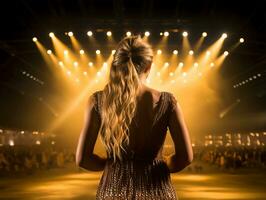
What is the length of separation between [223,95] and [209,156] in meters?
15.4

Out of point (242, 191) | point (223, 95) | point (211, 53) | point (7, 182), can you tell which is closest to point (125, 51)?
point (242, 191)

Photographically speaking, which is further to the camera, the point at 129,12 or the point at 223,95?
the point at 223,95

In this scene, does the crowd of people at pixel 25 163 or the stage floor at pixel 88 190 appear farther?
the crowd of people at pixel 25 163

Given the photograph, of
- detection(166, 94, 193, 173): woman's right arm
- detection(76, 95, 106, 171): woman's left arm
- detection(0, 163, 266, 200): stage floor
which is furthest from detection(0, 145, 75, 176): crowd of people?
detection(166, 94, 193, 173): woman's right arm

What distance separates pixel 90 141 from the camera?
2217 millimetres

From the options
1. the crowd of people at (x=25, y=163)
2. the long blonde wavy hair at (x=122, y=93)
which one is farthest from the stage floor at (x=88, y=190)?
the long blonde wavy hair at (x=122, y=93)

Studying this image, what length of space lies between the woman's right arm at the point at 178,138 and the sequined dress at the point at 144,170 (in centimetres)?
2

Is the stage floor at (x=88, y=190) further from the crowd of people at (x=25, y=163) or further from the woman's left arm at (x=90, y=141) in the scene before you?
the woman's left arm at (x=90, y=141)

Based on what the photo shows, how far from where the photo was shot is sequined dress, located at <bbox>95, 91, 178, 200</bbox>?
2.16 metres

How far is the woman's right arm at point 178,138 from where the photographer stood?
215 cm

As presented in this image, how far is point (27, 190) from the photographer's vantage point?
14.8 metres

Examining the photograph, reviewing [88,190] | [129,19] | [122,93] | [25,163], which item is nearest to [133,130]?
[122,93]

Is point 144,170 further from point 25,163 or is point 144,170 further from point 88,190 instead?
point 25,163

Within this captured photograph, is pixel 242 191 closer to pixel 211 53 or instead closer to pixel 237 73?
pixel 211 53
